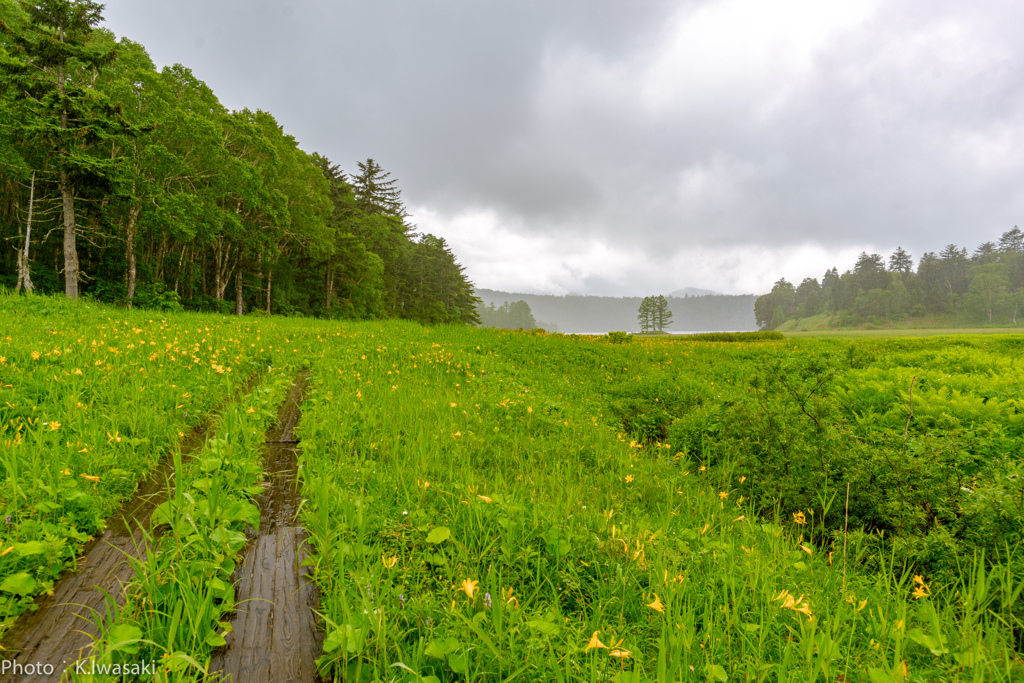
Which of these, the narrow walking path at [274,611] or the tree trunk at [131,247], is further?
the tree trunk at [131,247]

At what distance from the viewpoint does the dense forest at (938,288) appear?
71.4m

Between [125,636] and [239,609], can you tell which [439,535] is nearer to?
[239,609]

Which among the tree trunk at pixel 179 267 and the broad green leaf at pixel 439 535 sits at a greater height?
the tree trunk at pixel 179 267

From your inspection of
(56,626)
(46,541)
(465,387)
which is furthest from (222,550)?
(465,387)

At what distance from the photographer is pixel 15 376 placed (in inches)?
162

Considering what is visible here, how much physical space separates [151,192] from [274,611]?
27107 millimetres

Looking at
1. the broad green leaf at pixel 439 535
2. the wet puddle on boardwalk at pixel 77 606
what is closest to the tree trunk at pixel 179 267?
the wet puddle on boardwalk at pixel 77 606

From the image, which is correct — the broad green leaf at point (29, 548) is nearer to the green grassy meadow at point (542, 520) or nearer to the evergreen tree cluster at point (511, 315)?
the green grassy meadow at point (542, 520)

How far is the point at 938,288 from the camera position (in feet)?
266

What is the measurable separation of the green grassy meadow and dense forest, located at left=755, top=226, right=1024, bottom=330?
103900 mm

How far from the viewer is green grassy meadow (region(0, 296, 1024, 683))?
5.94ft

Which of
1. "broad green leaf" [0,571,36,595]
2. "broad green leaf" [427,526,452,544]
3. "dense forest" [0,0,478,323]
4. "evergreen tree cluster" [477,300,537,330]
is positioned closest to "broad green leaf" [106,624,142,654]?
"broad green leaf" [0,571,36,595]

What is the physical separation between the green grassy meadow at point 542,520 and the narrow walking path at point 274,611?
13cm

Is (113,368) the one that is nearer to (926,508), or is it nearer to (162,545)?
(162,545)
